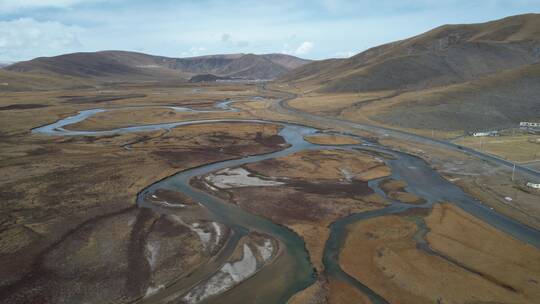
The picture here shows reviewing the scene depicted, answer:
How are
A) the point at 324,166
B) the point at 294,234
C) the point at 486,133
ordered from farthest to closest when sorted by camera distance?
the point at 486,133 < the point at 324,166 < the point at 294,234

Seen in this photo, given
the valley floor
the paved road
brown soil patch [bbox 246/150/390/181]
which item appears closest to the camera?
the valley floor

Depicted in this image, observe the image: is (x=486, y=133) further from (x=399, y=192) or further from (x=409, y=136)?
(x=399, y=192)

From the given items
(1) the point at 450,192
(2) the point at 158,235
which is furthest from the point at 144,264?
(1) the point at 450,192

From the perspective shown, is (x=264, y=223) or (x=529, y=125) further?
(x=529, y=125)

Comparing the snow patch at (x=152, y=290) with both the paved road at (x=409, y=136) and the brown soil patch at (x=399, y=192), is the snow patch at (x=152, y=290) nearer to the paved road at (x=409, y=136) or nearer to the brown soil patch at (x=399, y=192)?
the brown soil patch at (x=399, y=192)

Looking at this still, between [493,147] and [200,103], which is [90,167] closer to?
[493,147]

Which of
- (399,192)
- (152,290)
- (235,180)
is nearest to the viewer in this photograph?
(152,290)

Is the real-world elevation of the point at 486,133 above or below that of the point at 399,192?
above

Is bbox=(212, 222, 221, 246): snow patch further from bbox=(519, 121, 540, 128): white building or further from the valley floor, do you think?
bbox=(519, 121, 540, 128): white building

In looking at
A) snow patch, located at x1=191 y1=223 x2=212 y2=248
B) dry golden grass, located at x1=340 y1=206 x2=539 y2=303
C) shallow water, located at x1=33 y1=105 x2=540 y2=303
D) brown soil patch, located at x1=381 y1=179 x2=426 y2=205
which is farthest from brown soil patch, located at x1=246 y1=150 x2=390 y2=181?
snow patch, located at x1=191 y1=223 x2=212 y2=248

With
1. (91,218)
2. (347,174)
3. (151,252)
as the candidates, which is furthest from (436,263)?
(91,218)
